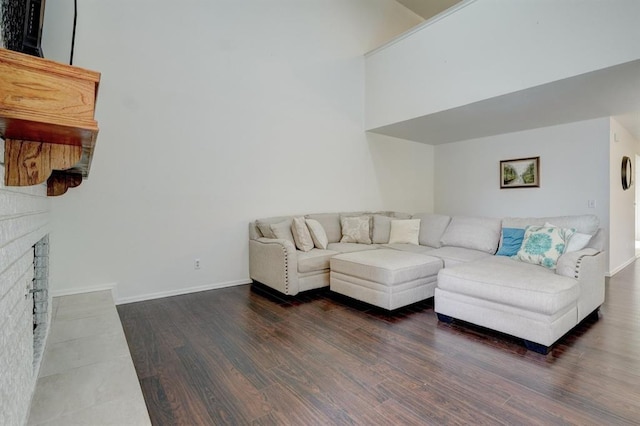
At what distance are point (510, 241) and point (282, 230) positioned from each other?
249cm

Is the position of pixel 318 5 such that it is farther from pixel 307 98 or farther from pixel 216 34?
pixel 216 34

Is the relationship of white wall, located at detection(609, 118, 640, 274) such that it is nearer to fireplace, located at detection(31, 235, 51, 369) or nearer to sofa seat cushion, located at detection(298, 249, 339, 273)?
sofa seat cushion, located at detection(298, 249, 339, 273)

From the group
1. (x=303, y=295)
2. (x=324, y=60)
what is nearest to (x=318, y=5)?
(x=324, y=60)

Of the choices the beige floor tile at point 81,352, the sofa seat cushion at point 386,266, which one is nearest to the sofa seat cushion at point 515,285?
the sofa seat cushion at point 386,266

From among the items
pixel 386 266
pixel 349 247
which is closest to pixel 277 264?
pixel 349 247

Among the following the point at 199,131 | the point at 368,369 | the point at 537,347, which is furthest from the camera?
the point at 199,131

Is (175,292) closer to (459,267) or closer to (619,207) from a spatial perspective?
(459,267)

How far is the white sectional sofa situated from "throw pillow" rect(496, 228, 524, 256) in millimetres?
12

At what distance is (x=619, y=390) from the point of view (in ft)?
5.87

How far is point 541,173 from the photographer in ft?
15.9

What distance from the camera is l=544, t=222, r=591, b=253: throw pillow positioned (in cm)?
281

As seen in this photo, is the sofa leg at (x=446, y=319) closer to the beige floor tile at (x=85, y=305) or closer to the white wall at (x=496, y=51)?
the white wall at (x=496, y=51)

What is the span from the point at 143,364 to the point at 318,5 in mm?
4802

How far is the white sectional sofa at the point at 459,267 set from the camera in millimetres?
2342
